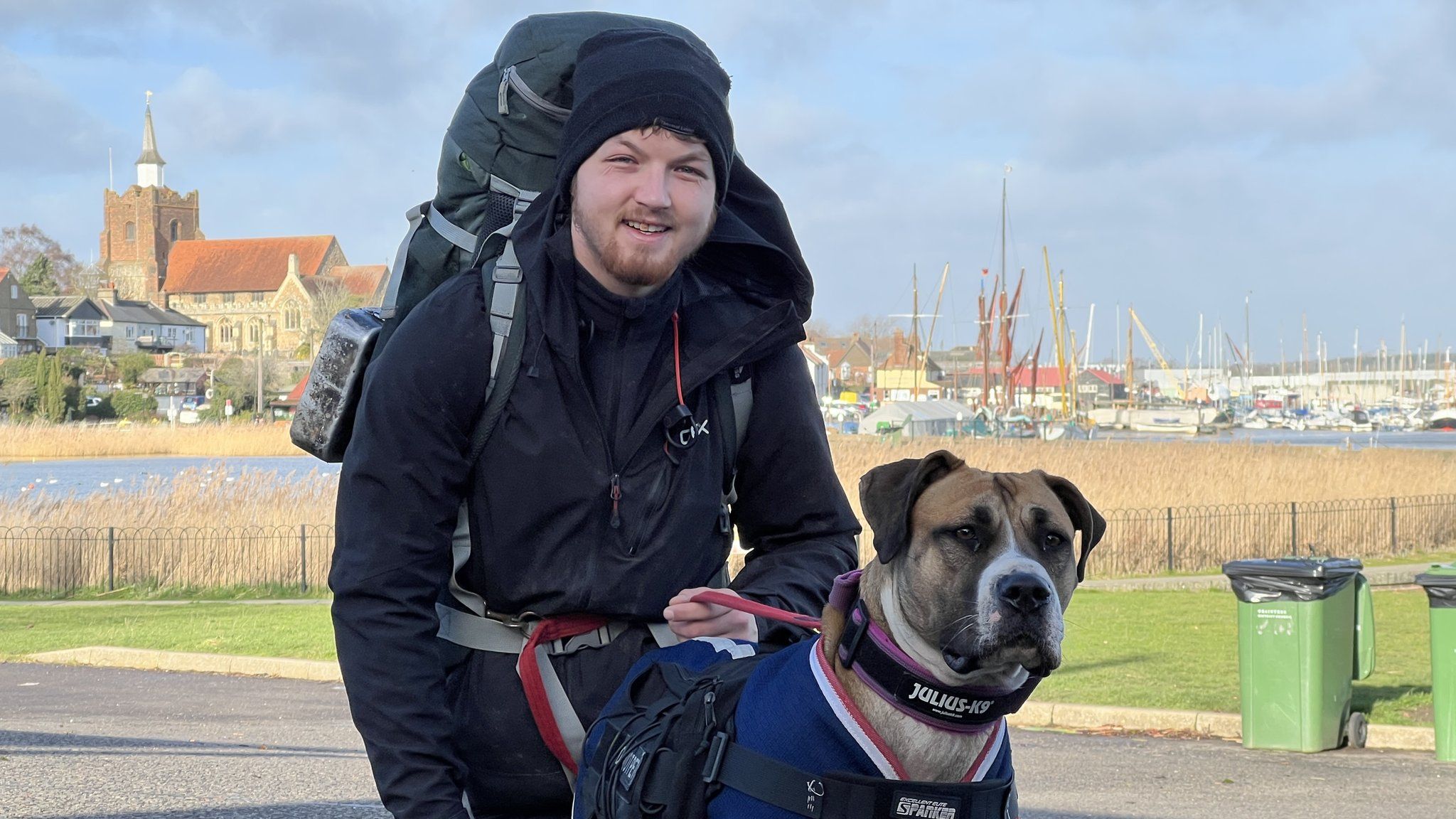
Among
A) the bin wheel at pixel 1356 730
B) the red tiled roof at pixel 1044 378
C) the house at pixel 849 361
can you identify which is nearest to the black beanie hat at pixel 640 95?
the bin wheel at pixel 1356 730

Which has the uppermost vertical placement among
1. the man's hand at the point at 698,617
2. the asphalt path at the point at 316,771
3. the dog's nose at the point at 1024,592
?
the dog's nose at the point at 1024,592

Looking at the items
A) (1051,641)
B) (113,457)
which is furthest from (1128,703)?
(113,457)

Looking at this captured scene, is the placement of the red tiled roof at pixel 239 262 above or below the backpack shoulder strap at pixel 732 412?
above

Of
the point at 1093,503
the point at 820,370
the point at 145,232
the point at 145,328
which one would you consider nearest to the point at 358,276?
the point at 145,328

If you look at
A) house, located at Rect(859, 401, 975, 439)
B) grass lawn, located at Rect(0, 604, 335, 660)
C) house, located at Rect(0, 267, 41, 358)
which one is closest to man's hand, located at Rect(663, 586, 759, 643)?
grass lawn, located at Rect(0, 604, 335, 660)

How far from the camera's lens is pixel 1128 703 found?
412 inches

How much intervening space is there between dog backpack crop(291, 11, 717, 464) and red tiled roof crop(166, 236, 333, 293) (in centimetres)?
15406

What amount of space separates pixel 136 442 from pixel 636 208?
145 feet

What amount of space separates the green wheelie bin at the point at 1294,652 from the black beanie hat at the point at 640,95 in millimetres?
7547

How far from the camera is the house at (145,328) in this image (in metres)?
130

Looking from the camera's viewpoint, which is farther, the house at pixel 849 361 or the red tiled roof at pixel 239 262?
the red tiled roof at pixel 239 262

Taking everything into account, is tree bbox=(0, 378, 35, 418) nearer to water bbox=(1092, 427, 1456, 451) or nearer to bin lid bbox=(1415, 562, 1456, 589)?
water bbox=(1092, 427, 1456, 451)

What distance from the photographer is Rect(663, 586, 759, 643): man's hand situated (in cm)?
278

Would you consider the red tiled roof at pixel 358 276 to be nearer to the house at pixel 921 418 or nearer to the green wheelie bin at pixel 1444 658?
the house at pixel 921 418
